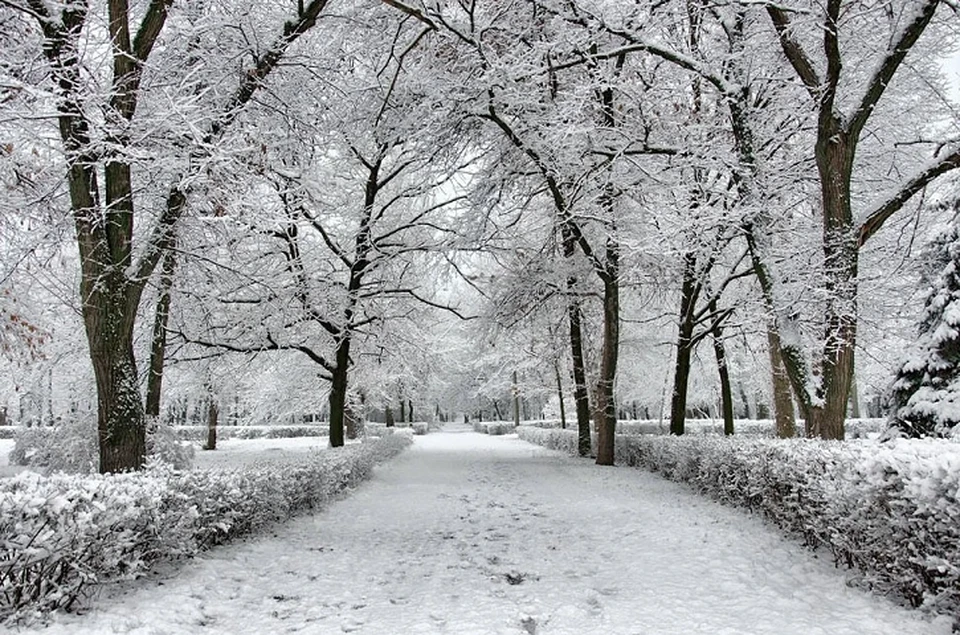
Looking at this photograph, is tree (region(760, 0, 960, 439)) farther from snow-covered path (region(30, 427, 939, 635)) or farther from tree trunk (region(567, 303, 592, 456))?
tree trunk (region(567, 303, 592, 456))

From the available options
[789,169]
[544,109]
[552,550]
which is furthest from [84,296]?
[789,169]

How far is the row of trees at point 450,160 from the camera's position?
6.08 m

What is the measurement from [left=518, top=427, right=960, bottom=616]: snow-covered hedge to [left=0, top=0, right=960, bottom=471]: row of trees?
6.31 ft

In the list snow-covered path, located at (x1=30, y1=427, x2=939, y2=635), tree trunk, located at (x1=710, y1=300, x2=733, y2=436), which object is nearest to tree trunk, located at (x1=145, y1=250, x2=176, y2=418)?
snow-covered path, located at (x1=30, y1=427, x2=939, y2=635)

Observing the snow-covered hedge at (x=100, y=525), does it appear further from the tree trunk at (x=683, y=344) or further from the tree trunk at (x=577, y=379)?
the tree trunk at (x=577, y=379)

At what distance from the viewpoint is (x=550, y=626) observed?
383cm

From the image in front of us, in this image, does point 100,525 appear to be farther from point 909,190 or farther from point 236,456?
point 236,456

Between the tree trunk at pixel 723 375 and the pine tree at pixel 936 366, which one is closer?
the pine tree at pixel 936 366

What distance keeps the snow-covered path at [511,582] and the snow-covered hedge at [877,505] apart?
223mm

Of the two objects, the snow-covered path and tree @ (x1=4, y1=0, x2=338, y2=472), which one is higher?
tree @ (x1=4, y1=0, x2=338, y2=472)

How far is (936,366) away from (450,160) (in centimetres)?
806

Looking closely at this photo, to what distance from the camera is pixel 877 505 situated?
420 centimetres

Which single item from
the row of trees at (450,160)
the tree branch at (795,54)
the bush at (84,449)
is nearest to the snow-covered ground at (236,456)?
the bush at (84,449)

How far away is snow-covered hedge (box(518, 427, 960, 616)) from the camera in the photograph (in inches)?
140
